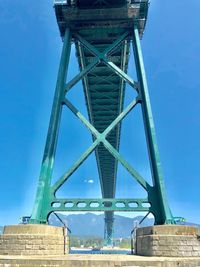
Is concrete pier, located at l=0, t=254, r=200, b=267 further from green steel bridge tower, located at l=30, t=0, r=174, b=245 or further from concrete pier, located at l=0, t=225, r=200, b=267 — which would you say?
green steel bridge tower, located at l=30, t=0, r=174, b=245

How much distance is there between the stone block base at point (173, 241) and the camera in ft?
36.4

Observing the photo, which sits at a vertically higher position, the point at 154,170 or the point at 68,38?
the point at 68,38

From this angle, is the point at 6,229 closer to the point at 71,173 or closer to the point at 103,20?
the point at 71,173

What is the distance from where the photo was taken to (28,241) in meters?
11.4

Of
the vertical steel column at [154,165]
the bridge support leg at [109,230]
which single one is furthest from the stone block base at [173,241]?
the bridge support leg at [109,230]

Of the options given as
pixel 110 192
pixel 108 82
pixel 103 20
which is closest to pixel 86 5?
pixel 103 20

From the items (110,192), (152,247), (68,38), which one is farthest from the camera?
(110,192)

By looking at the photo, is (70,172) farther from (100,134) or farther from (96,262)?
(96,262)

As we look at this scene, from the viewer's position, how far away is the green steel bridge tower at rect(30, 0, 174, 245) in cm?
1409

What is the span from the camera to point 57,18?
18.5m

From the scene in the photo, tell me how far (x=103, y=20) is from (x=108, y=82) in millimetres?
7088

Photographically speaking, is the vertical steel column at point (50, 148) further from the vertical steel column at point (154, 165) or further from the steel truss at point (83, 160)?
the vertical steel column at point (154, 165)

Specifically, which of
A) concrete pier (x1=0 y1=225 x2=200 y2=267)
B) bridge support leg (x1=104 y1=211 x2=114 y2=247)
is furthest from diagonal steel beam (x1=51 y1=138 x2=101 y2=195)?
bridge support leg (x1=104 y1=211 x2=114 y2=247)

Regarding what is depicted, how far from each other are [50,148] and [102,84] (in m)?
11.8
